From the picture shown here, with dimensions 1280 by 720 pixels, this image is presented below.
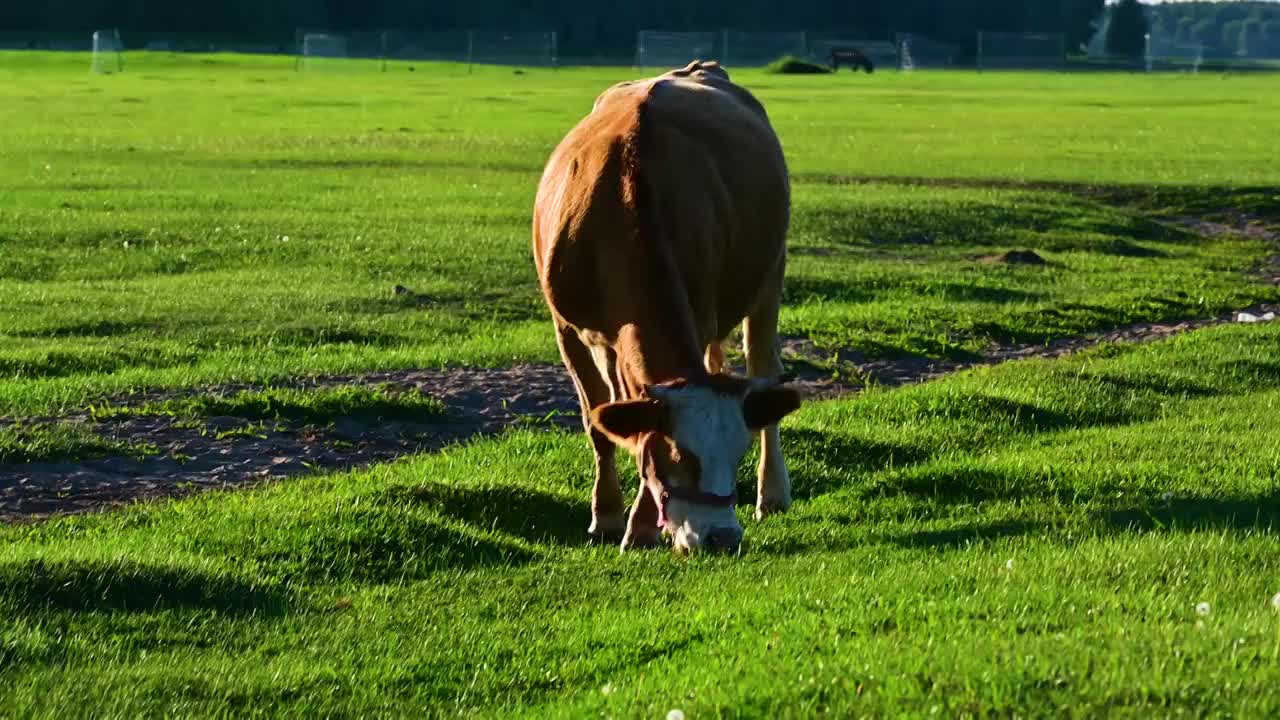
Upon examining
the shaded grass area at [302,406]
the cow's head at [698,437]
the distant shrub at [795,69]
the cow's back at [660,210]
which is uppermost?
the cow's back at [660,210]

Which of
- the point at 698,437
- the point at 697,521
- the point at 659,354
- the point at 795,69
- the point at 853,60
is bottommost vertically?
the point at 795,69

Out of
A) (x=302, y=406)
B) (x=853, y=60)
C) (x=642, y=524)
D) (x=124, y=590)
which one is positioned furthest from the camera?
(x=853, y=60)

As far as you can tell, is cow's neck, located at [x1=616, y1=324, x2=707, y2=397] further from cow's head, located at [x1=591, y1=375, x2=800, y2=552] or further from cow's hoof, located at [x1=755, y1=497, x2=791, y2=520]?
cow's hoof, located at [x1=755, y1=497, x2=791, y2=520]

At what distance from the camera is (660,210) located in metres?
8.37

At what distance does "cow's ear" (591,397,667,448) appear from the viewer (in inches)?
297

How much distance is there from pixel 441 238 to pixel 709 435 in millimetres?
13195

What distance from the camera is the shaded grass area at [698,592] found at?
564cm

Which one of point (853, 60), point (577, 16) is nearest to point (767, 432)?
point (853, 60)

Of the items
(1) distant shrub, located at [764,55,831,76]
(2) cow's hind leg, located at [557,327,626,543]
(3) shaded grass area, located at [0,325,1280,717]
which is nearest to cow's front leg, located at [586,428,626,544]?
(2) cow's hind leg, located at [557,327,626,543]

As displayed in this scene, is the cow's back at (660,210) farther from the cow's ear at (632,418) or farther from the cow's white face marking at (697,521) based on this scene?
the cow's white face marking at (697,521)

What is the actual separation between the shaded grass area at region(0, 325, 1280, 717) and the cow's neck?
80 cm

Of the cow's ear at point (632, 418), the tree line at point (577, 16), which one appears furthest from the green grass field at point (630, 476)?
the tree line at point (577, 16)

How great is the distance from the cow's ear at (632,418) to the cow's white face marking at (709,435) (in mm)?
48

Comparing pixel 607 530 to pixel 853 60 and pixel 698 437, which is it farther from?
pixel 853 60
